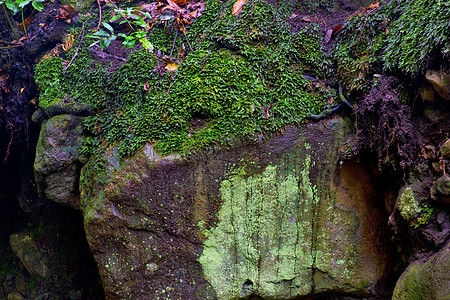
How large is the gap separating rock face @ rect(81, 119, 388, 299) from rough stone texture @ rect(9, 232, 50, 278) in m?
2.01

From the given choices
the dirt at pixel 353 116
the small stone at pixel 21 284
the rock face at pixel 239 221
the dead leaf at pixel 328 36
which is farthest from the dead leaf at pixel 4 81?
the dead leaf at pixel 328 36

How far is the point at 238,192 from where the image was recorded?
2500mm

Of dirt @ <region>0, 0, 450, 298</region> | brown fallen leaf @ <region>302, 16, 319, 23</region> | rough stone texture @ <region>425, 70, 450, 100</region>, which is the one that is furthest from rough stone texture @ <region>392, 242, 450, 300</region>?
brown fallen leaf @ <region>302, 16, 319, 23</region>

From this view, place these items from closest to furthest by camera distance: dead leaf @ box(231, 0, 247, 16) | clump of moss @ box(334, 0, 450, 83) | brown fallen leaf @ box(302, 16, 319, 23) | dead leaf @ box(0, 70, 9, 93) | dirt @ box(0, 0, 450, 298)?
clump of moss @ box(334, 0, 450, 83) → dirt @ box(0, 0, 450, 298) → dead leaf @ box(231, 0, 247, 16) → brown fallen leaf @ box(302, 16, 319, 23) → dead leaf @ box(0, 70, 9, 93)

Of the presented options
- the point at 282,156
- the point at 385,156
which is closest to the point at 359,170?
the point at 385,156

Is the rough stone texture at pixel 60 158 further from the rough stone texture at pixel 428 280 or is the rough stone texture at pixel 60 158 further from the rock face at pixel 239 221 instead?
the rough stone texture at pixel 428 280

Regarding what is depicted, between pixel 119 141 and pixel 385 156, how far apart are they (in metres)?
2.17

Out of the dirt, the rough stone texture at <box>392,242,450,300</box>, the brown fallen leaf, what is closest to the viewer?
the rough stone texture at <box>392,242,450,300</box>

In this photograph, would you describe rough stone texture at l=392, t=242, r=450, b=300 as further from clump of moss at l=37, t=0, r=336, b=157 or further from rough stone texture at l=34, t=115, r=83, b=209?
rough stone texture at l=34, t=115, r=83, b=209

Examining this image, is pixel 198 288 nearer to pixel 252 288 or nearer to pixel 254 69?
pixel 252 288

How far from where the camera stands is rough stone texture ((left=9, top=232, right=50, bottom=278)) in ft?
12.7

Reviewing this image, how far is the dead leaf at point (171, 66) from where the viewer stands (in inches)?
105

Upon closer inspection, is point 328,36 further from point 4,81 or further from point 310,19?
point 4,81

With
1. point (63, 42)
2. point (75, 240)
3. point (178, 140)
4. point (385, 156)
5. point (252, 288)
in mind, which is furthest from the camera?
point (75, 240)
